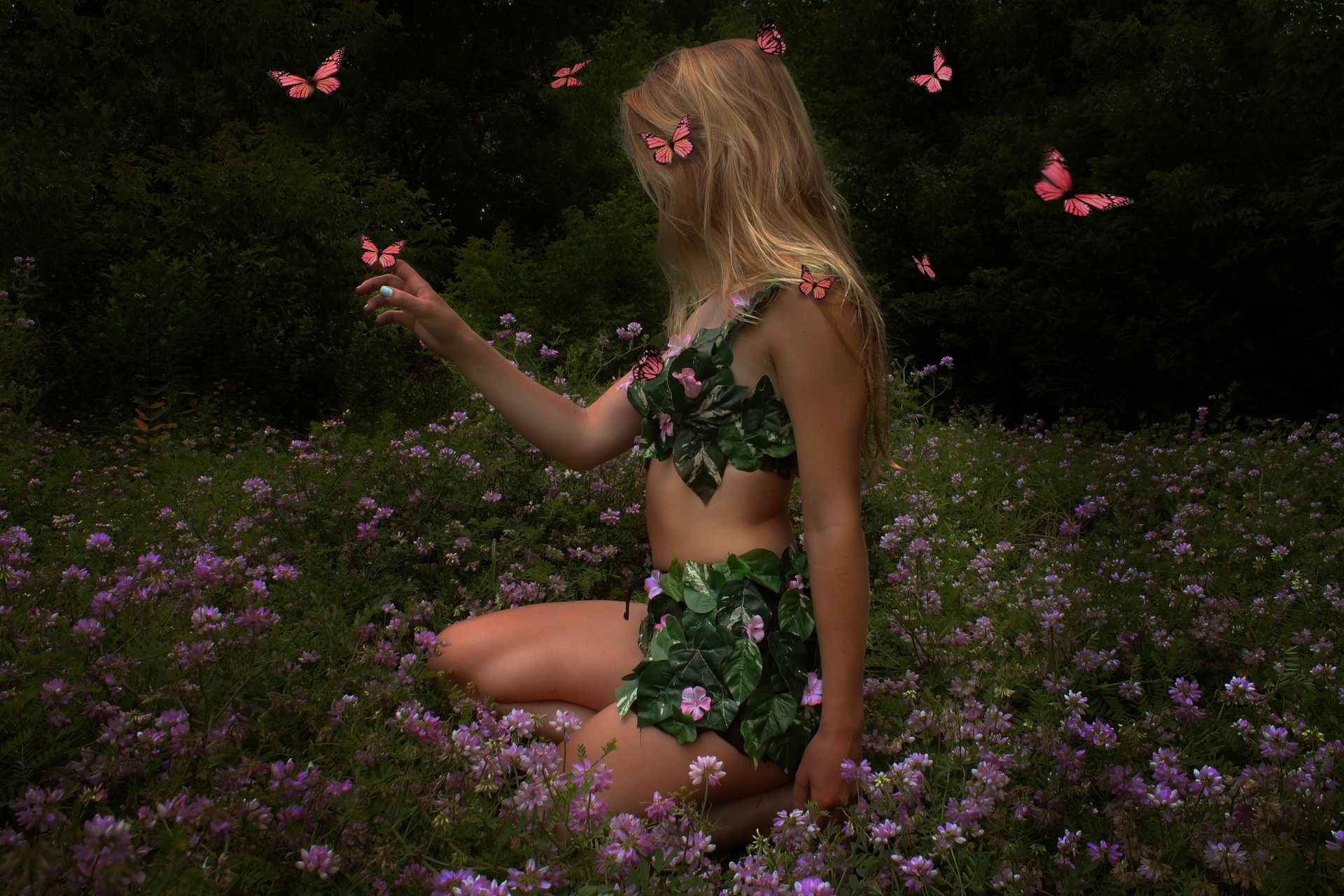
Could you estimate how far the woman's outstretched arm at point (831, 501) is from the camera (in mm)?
1858

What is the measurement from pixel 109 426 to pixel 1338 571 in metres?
6.64

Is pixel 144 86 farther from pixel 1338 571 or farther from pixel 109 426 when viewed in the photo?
pixel 1338 571

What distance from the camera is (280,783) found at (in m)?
1.39

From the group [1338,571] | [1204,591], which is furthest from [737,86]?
[1338,571]

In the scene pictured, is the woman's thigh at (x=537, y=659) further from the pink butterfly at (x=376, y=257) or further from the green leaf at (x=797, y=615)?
the pink butterfly at (x=376, y=257)

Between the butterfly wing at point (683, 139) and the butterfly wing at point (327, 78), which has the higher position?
the butterfly wing at point (327, 78)

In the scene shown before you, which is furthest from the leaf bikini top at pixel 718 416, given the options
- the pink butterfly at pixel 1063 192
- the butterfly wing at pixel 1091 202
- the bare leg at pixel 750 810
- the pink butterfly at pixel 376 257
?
the pink butterfly at pixel 1063 192

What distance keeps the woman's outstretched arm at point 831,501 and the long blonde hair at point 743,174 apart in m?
0.11

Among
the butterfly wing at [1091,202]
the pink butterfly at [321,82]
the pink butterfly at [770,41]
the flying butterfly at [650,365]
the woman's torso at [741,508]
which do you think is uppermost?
the butterfly wing at [1091,202]

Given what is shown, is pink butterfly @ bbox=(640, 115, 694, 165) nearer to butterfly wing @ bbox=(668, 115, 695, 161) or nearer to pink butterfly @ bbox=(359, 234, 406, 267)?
butterfly wing @ bbox=(668, 115, 695, 161)

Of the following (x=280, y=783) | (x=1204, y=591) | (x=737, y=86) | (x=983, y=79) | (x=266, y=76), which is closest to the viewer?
(x=280, y=783)

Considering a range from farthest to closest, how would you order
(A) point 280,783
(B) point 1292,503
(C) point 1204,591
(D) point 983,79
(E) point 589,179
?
(E) point 589,179 → (D) point 983,79 → (B) point 1292,503 → (C) point 1204,591 → (A) point 280,783

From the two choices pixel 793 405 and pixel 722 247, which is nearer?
pixel 793 405

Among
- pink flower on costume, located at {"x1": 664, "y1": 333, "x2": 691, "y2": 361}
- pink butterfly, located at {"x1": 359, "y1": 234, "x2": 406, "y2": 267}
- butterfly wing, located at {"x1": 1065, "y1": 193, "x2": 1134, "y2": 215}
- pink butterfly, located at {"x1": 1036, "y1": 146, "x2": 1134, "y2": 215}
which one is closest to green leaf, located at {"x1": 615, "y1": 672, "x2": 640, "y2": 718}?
pink flower on costume, located at {"x1": 664, "y1": 333, "x2": 691, "y2": 361}
